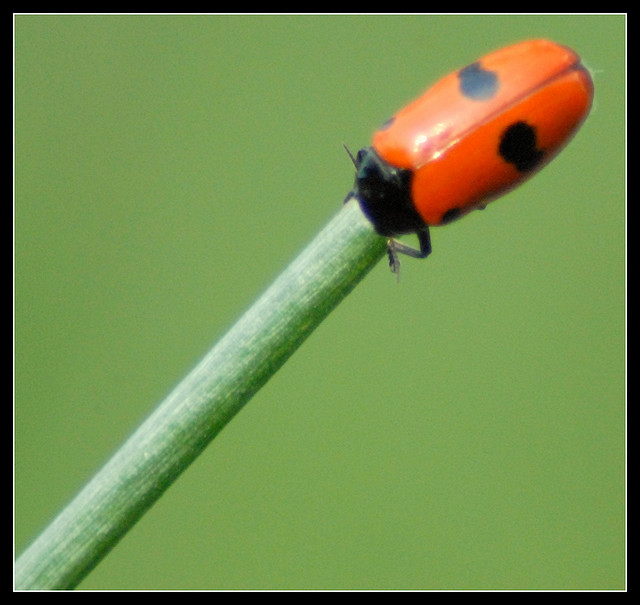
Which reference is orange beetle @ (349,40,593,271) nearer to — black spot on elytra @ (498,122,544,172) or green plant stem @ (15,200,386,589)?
black spot on elytra @ (498,122,544,172)

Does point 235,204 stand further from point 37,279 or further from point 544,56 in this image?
point 544,56

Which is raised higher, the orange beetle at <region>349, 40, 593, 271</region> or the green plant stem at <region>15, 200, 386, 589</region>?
the orange beetle at <region>349, 40, 593, 271</region>

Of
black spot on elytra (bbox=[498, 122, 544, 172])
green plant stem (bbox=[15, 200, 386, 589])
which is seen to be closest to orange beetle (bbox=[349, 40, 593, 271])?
black spot on elytra (bbox=[498, 122, 544, 172])

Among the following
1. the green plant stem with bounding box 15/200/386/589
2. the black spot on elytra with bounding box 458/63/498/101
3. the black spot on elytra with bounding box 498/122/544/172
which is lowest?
the green plant stem with bounding box 15/200/386/589

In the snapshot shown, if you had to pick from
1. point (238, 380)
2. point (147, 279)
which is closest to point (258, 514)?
point (147, 279)

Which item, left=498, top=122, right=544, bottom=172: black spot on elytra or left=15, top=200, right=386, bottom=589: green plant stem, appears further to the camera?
left=498, top=122, right=544, bottom=172: black spot on elytra
